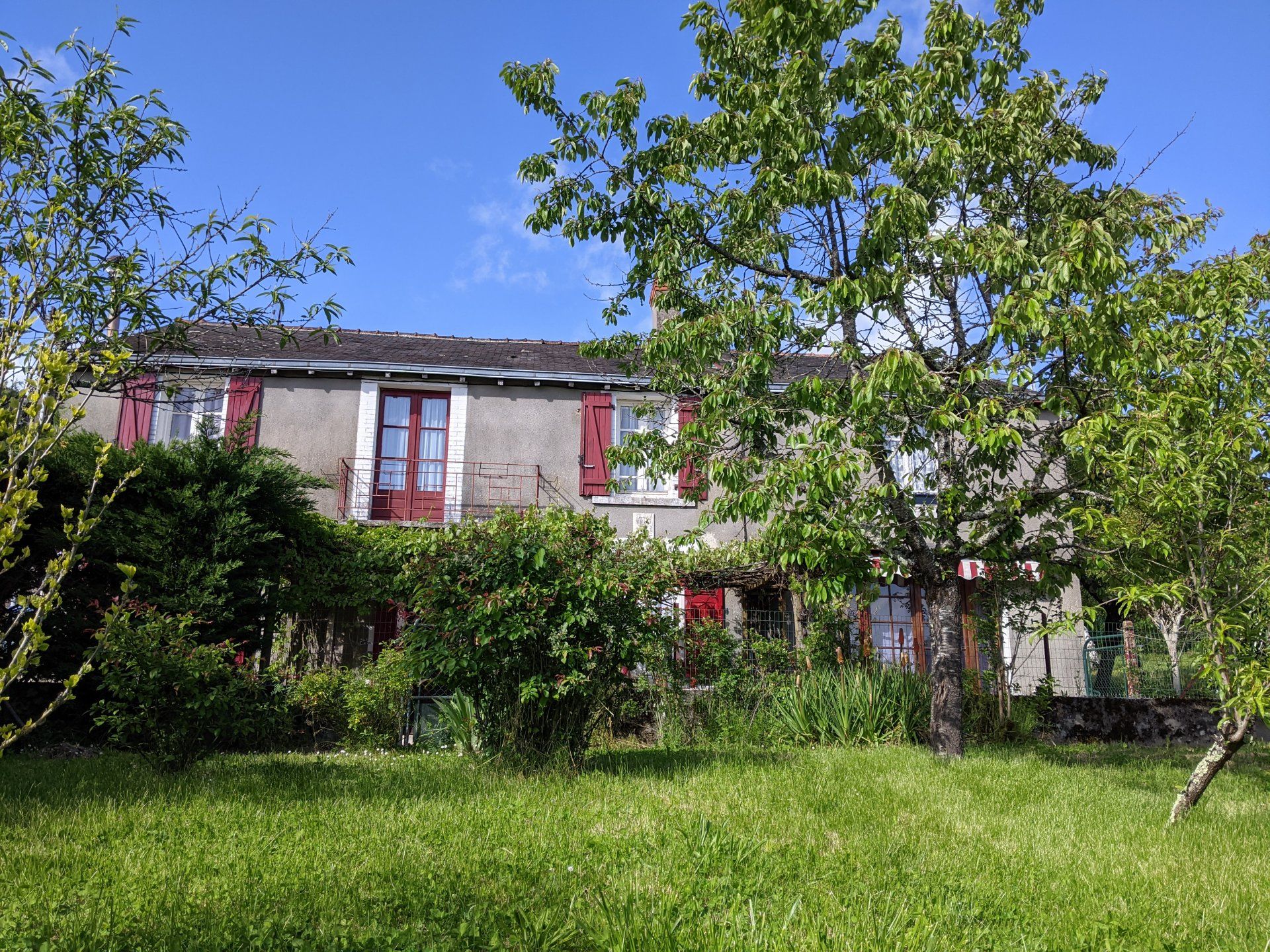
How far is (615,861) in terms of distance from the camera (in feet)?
13.6

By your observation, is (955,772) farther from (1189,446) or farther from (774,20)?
(774,20)

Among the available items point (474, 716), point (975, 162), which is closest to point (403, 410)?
point (474, 716)

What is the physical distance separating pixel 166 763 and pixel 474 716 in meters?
2.42

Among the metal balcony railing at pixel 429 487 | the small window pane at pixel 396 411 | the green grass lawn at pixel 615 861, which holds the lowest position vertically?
the green grass lawn at pixel 615 861

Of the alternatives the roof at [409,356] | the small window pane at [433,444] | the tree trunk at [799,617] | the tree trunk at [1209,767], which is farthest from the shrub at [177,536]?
the tree trunk at [1209,767]

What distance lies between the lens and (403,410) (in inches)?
598

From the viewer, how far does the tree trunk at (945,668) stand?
347 inches

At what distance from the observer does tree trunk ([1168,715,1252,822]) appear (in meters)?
5.50

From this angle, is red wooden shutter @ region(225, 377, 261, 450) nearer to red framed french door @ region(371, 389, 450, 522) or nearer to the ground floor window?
red framed french door @ region(371, 389, 450, 522)

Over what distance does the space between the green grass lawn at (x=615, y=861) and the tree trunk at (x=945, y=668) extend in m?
1.86

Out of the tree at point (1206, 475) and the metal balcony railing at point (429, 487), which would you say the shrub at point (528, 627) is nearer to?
the tree at point (1206, 475)

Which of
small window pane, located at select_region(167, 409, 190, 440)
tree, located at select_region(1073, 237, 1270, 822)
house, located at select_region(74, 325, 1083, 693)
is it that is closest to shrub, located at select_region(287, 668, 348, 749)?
house, located at select_region(74, 325, 1083, 693)

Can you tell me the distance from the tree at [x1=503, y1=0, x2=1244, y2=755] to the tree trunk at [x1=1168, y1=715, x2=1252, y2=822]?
2.48 meters

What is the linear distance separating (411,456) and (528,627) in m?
9.22
